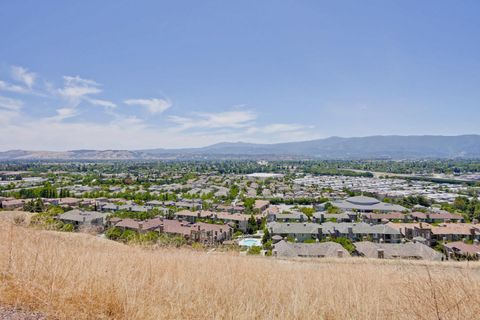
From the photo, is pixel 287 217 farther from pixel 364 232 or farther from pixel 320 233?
pixel 364 232

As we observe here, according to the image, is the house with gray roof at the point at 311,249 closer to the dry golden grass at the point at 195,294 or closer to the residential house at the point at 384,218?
the dry golden grass at the point at 195,294

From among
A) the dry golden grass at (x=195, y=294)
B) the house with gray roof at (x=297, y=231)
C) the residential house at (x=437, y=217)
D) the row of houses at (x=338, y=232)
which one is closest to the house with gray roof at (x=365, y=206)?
the residential house at (x=437, y=217)

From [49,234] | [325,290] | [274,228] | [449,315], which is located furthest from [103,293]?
[274,228]

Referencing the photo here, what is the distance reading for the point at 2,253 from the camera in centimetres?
338

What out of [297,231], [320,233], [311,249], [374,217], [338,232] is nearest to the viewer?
[311,249]

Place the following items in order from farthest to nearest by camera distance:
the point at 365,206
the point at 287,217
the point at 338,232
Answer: the point at 365,206
the point at 287,217
the point at 338,232

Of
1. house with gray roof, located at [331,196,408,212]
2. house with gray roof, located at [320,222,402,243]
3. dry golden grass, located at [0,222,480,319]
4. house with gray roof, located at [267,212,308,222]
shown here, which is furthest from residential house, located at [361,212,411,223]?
dry golden grass, located at [0,222,480,319]

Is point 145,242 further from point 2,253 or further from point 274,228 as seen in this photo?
point 274,228

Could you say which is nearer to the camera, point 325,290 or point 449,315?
point 449,315

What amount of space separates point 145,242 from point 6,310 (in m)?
4.51

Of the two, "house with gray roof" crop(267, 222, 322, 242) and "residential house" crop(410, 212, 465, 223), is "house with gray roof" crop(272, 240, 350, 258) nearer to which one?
"house with gray roof" crop(267, 222, 322, 242)

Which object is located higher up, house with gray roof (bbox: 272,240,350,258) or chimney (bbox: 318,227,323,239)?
house with gray roof (bbox: 272,240,350,258)

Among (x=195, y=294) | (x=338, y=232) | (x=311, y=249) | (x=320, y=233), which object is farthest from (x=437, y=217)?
(x=195, y=294)

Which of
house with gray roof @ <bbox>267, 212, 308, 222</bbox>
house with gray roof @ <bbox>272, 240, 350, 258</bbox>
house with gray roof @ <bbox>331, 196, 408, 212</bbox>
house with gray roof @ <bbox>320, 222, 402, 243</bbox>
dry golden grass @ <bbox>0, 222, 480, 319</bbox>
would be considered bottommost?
house with gray roof @ <bbox>331, 196, 408, 212</bbox>
